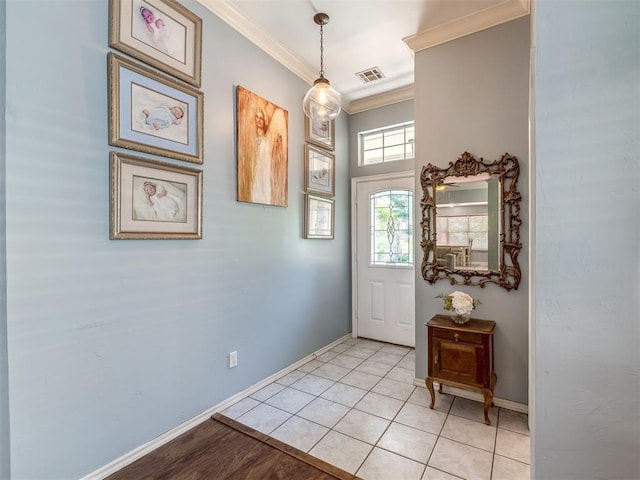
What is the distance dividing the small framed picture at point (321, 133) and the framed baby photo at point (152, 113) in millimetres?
1342

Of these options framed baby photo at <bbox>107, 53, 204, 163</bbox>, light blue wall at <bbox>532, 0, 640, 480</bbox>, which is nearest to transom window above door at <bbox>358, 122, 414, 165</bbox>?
framed baby photo at <bbox>107, 53, 204, 163</bbox>

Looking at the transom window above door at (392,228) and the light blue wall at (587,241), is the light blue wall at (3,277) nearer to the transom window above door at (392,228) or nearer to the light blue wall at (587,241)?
the light blue wall at (587,241)

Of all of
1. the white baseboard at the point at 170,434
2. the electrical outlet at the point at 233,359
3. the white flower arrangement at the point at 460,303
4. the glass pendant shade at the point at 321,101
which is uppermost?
the glass pendant shade at the point at 321,101

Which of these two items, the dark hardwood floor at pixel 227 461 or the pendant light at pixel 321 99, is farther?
the pendant light at pixel 321 99

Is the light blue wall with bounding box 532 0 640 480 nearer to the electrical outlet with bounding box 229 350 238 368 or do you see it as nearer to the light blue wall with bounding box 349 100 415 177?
the electrical outlet with bounding box 229 350 238 368

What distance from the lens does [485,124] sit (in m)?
2.48

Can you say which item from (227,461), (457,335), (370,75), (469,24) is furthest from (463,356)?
(370,75)

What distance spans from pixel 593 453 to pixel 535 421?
5.0 inches

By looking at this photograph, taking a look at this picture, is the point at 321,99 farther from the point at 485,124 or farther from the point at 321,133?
the point at 485,124

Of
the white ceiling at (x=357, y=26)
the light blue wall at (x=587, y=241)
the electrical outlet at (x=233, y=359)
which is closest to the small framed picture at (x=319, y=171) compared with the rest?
the white ceiling at (x=357, y=26)

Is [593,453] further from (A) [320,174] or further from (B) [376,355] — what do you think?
(A) [320,174]

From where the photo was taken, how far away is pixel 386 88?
3.64 metres

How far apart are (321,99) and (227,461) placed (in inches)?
98.3

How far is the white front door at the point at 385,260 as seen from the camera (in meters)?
3.73
